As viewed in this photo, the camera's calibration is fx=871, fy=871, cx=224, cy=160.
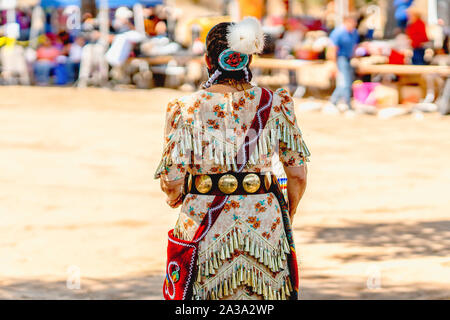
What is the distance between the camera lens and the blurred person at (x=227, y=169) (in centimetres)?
371

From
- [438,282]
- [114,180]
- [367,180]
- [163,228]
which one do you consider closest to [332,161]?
[367,180]

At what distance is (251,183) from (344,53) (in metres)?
13.4

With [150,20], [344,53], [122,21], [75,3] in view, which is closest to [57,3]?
[75,3]

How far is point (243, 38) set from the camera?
367cm

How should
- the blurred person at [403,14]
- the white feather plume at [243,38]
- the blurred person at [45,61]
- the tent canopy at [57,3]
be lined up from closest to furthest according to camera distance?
Answer: the white feather plume at [243,38] → the blurred person at [403,14] → the blurred person at [45,61] → the tent canopy at [57,3]

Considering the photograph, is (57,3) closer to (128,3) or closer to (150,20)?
(128,3)

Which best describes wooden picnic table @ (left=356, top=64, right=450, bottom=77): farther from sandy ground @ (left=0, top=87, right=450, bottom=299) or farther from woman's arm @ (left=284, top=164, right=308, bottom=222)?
woman's arm @ (left=284, top=164, right=308, bottom=222)

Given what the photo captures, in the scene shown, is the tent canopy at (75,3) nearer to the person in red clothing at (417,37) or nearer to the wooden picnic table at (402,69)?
the wooden picnic table at (402,69)

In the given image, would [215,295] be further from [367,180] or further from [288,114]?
[367,180]

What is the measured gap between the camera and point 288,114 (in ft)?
12.3

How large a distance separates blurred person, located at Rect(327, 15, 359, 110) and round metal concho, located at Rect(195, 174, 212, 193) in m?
13.1

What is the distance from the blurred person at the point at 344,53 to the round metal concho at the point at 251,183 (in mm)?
13097

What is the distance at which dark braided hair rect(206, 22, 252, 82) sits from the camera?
146 inches

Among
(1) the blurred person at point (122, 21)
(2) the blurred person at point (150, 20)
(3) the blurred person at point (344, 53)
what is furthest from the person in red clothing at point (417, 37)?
(2) the blurred person at point (150, 20)
